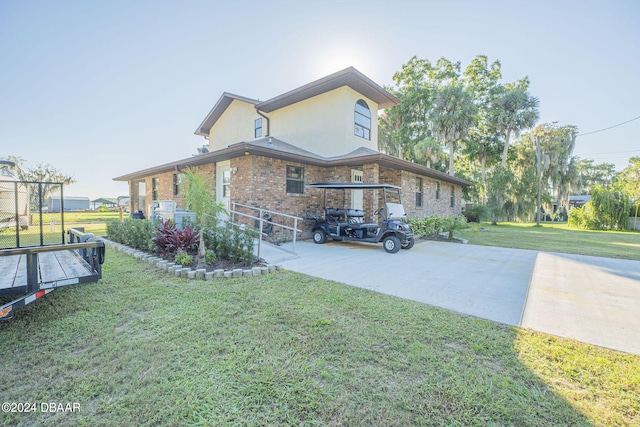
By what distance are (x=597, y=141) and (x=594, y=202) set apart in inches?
360

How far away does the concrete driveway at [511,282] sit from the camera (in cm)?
336

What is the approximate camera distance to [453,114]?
21.3 metres

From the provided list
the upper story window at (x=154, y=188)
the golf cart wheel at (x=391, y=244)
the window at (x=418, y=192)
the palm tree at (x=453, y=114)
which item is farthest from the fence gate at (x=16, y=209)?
the palm tree at (x=453, y=114)

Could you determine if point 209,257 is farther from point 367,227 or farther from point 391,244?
point 391,244

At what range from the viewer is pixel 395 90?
26.2 meters

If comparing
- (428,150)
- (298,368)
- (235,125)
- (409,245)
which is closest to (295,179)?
(409,245)

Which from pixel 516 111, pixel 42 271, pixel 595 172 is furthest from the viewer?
pixel 595 172

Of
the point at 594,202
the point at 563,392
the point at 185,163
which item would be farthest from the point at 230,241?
the point at 594,202

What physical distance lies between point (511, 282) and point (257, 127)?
12.1 metres

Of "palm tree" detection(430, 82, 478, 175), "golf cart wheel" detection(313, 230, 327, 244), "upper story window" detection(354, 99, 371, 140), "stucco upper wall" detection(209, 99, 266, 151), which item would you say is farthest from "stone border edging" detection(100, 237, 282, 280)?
"palm tree" detection(430, 82, 478, 175)

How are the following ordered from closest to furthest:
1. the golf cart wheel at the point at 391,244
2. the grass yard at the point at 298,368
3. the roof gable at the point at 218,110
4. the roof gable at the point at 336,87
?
the grass yard at the point at 298,368
the golf cart wheel at the point at 391,244
the roof gable at the point at 336,87
the roof gable at the point at 218,110

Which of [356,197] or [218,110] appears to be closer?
[356,197]

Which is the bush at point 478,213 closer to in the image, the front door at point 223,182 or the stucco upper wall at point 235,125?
the stucco upper wall at point 235,125

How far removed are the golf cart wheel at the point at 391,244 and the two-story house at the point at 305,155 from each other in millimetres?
2142
